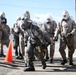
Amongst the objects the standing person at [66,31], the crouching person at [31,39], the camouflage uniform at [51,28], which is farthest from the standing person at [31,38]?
the camouflage uniform at [51,28]

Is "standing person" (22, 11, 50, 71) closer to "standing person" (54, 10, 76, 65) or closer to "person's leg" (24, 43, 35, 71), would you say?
"person's leg" (24, 43, 35, 71)

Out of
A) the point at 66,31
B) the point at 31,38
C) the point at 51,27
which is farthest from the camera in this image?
the point at 51,27

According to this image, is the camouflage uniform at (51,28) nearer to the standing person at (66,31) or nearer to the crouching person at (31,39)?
the standing person at (66,31)

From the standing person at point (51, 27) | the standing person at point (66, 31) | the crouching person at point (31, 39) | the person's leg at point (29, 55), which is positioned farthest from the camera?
the standing person at point (51, 27)

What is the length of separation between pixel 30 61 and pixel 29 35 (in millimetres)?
858

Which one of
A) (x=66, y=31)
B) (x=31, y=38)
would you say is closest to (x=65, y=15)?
(x=66, y=31)

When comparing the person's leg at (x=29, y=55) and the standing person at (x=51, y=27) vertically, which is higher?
the standing person at (x=51, y=27)

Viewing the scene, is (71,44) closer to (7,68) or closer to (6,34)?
(7,68)

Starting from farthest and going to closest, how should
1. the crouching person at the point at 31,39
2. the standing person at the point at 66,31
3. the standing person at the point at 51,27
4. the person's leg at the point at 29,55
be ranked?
the standing person at the point at 51,27 → the standing person at the point at 66,31 → the person's leg at the point at 29,55 → the crouching person at the point at 31,39

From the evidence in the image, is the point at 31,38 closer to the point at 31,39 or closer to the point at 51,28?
the point at 31,39

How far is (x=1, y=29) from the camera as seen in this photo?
47.3 feet

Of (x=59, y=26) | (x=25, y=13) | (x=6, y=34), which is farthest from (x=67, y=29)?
(x=6, y=34)

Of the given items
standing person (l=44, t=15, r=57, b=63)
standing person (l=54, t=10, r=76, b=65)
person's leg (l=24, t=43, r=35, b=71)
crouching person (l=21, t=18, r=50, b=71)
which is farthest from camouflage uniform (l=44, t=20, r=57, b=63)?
person's leg (l=24, t=43, r=35, b=71)

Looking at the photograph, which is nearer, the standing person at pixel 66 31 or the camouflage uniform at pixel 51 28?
the standing person at pixel 66 31
